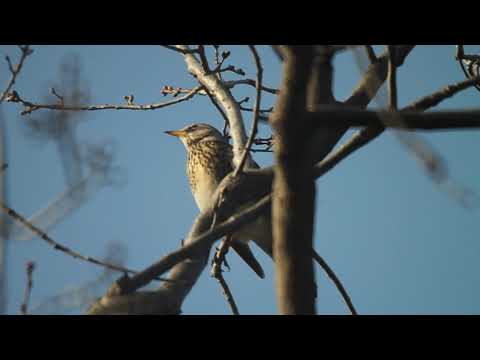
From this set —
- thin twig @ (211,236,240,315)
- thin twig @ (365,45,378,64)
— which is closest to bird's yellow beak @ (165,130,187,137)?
thin twig @ (211,236,240,315)

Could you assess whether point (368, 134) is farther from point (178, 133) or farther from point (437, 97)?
point (178, 133)

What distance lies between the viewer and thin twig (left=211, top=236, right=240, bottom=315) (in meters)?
4.27

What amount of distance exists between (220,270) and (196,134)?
259 cm

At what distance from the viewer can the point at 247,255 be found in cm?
618

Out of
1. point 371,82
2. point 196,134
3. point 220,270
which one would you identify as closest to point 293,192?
point 371,82

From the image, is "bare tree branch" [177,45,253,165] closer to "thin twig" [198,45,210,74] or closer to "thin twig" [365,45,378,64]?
"thin twig" [198,45,210,74]

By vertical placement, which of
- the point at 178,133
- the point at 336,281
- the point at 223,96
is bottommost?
the point at 336,281

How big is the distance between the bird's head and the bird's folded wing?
1.36 metres

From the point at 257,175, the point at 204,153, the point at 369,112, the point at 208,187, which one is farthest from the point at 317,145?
the point at 204,153

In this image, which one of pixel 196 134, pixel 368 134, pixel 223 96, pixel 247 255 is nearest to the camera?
pixel 368 134

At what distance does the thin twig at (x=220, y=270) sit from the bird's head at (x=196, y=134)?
1.91m
